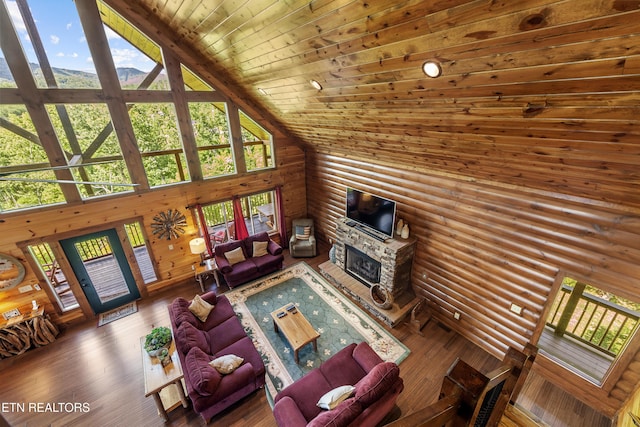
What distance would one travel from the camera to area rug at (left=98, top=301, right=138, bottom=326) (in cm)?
527

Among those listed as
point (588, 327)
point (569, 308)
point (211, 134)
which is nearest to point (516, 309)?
point (569, 308)

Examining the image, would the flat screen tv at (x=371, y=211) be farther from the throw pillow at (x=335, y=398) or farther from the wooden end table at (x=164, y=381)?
the wooden end table at (x=164, y=381)

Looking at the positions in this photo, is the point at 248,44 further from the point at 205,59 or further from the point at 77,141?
the point at 77,141

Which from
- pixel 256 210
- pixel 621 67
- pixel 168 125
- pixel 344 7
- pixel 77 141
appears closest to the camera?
pixel 621 67

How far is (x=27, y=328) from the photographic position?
456 centimetres

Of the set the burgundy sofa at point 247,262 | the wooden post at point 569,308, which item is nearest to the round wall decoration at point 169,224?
the burgundy sofa at point 247,262

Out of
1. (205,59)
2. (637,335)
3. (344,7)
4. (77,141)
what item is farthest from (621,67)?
(77,141)

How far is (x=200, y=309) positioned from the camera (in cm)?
449

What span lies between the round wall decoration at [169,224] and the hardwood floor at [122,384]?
5.72ft

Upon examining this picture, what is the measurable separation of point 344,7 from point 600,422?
560cm

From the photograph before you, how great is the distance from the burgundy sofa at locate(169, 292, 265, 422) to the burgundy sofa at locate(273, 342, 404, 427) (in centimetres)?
61

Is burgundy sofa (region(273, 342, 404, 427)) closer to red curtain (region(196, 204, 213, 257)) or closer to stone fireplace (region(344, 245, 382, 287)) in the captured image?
stone fireplace (region(344, 245, 382, 287))

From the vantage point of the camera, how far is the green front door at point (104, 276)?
4992 mm

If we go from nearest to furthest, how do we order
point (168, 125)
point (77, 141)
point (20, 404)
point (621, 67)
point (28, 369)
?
point (621, 67)
point (20, 404)
point (28, 369)
point (77, 141)
point (168, 125)
